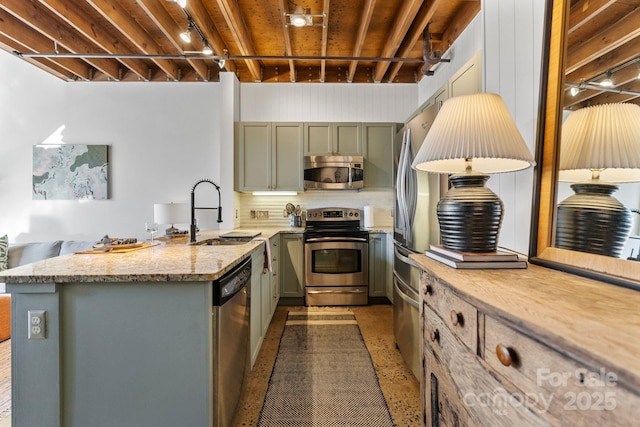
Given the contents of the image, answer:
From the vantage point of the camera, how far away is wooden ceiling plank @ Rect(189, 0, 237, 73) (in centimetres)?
250

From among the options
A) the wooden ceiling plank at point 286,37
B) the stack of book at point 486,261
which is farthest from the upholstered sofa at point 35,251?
the stack of book at point 486,261

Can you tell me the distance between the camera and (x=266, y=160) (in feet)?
12.1

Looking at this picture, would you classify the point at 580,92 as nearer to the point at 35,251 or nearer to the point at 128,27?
the point at 128,27

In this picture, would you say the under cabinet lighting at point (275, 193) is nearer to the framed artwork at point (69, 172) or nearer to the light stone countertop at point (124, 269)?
the framed artwork at point (69, 172)

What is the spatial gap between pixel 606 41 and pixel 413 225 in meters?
1.28

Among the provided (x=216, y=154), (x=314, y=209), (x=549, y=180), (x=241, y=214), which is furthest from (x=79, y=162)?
(x=549, y=180)

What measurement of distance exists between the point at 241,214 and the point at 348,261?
5.61 feet

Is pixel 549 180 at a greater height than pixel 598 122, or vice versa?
pixel 598 122

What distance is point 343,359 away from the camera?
2.23 metres

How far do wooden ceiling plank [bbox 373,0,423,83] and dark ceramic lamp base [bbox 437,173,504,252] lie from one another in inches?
83.5

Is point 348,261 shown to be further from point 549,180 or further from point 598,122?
point 598,122

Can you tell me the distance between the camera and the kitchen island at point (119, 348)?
1145mm

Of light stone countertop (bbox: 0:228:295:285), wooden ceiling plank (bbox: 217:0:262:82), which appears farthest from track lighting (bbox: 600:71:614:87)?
wooden ceiling plank (bbox: 217:0:262:82)

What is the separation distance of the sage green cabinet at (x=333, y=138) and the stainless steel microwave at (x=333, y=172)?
0.54ft
